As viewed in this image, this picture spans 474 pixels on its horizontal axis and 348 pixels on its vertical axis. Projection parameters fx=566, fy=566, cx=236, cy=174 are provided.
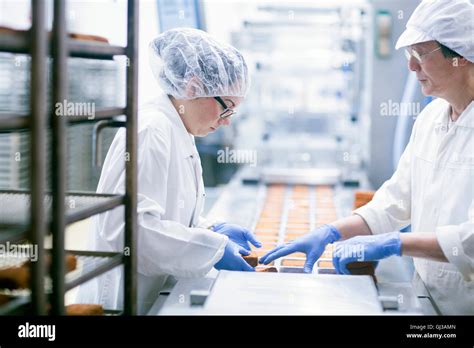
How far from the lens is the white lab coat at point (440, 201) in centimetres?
152

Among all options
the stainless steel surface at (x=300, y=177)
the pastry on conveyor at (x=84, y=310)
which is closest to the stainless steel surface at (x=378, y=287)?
the pastry on conveyor at (x=84, y=310)

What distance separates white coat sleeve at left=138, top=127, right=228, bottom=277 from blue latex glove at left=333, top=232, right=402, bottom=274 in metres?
0.34

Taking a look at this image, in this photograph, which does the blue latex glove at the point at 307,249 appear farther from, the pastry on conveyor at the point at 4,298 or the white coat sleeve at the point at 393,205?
the pastry on conveyor at the point at 4,298

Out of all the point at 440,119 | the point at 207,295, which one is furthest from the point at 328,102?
the point at 207,295

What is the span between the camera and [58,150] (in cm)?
107

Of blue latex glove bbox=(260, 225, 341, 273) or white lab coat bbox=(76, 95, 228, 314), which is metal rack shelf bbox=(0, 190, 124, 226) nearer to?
white lab coat bbox=(76, 95, 228, 314)

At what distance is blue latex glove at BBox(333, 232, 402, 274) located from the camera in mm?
1572

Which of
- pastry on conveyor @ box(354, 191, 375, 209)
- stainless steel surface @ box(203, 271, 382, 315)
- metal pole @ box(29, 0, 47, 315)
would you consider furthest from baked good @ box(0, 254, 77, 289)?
pastry on conveyor @ box(354, 191, 375, 209)

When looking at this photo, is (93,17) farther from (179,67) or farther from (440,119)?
(440,119)

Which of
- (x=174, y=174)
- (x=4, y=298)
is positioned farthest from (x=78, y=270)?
(x=174, y=174)

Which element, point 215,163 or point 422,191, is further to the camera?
point 215,163

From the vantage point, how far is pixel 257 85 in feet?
16.8

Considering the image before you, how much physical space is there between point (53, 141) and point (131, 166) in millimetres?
302
